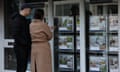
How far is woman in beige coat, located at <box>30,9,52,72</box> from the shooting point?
6.09 m

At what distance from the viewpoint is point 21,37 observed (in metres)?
6.12

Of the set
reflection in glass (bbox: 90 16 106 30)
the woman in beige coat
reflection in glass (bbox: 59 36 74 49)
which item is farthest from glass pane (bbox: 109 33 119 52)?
the woman in beige coat

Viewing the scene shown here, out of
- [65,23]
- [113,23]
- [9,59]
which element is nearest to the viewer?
[113,23]

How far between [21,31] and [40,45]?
1.43ft

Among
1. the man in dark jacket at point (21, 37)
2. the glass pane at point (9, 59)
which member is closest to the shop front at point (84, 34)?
the glass pane at point (9, 59)

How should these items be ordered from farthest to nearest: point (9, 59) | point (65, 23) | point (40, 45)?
point (9, 59) < point (65, 23) < point (40, 45)

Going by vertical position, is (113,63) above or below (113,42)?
below

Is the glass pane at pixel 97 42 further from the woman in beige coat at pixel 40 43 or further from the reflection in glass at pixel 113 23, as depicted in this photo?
the woman in beige coat at pixel 40 43

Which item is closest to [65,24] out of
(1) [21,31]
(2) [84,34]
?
(2) [84,34]

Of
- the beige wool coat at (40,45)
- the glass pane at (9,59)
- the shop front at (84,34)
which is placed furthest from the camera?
the glass pane at (9,59)

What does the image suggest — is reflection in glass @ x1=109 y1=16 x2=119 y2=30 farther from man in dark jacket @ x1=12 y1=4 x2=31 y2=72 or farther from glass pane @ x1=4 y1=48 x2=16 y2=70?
glass pane @ x1=4 y1=48 x2=16 y2=70

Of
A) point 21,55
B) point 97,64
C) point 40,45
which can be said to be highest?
point 40,45

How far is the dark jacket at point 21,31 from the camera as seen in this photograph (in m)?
6.09

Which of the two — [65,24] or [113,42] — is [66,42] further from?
[113,42]
